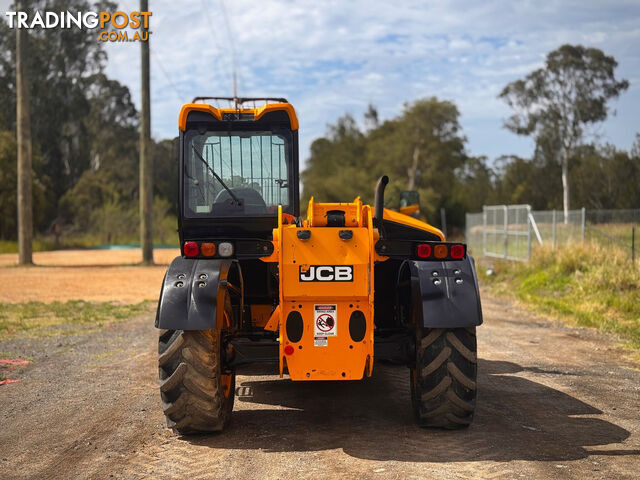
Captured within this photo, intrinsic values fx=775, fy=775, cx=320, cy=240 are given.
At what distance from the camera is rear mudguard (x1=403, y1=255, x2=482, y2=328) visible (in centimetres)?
580

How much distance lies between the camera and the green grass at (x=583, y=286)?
43.5 ft

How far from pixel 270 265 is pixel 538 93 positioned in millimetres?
56817

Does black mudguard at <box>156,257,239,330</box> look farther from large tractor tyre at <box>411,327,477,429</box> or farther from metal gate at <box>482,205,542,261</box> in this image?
metal gate at <box>482,205,542,261</box>

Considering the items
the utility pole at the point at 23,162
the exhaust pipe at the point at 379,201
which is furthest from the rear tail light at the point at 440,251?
the utility pole at the point at 23,162

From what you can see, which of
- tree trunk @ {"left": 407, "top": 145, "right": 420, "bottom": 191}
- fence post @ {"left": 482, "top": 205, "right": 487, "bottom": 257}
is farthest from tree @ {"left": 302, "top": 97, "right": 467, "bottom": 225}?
fence post @ {"left": 482, "top": 205, "right": 487, "bottom": 257}

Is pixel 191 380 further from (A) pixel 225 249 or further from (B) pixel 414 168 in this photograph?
(B) pixel 414 168

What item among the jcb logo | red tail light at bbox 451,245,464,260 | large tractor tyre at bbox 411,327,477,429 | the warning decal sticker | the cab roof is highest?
the cab roof

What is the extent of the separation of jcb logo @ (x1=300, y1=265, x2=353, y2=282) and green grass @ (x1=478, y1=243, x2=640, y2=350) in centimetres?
646

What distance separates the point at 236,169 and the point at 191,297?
6.52ft

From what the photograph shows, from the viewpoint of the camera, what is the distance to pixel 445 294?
5902mm

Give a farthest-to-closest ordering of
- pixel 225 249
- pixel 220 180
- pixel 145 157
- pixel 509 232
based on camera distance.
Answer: pixel 145 157 < pixel 509 232 < pixel 220 180 < pixel 225 249

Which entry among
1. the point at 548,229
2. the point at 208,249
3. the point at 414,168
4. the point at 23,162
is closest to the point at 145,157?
the point at 23,162

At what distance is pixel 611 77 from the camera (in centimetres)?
5797

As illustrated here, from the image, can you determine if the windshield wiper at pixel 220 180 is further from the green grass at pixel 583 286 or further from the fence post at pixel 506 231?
the fence post at pixel 506 231
